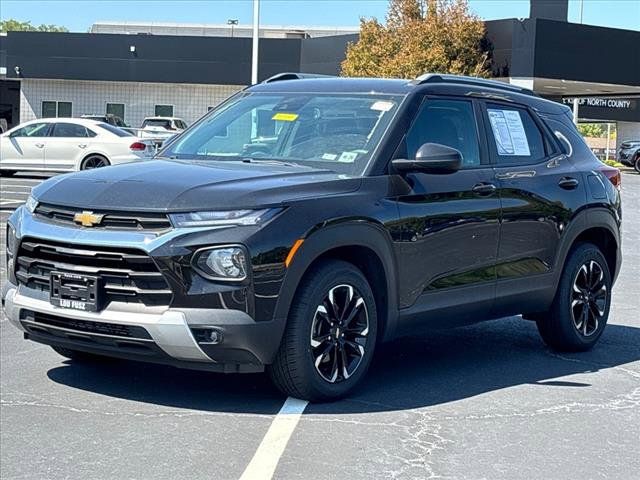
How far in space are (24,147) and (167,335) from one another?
21.0 meters

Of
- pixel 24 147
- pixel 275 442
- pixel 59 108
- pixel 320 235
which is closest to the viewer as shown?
pixel 275 442

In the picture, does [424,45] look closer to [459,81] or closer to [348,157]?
[459,81]

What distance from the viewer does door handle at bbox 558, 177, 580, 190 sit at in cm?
741

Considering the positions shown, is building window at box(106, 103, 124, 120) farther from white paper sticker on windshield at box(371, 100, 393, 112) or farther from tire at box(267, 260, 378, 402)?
tire at box(267, 260, 378, 402)

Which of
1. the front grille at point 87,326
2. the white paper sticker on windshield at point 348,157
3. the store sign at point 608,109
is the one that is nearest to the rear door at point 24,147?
the white paper sticker on windshield at point 348,157

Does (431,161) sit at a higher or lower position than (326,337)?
higher

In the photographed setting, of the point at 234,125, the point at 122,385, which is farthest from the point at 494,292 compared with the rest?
the point at 122,385

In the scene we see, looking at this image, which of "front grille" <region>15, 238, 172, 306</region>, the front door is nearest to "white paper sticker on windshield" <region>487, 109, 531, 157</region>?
the front door

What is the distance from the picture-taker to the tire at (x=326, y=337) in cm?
547

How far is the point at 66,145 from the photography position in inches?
950

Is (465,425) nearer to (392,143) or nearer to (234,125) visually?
(392,143)

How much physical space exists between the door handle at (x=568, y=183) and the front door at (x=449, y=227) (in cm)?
84

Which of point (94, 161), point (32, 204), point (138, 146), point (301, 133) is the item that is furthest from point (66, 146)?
point (32, 204)

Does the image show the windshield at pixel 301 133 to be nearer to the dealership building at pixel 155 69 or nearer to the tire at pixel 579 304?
the tire at pixel 579 304
